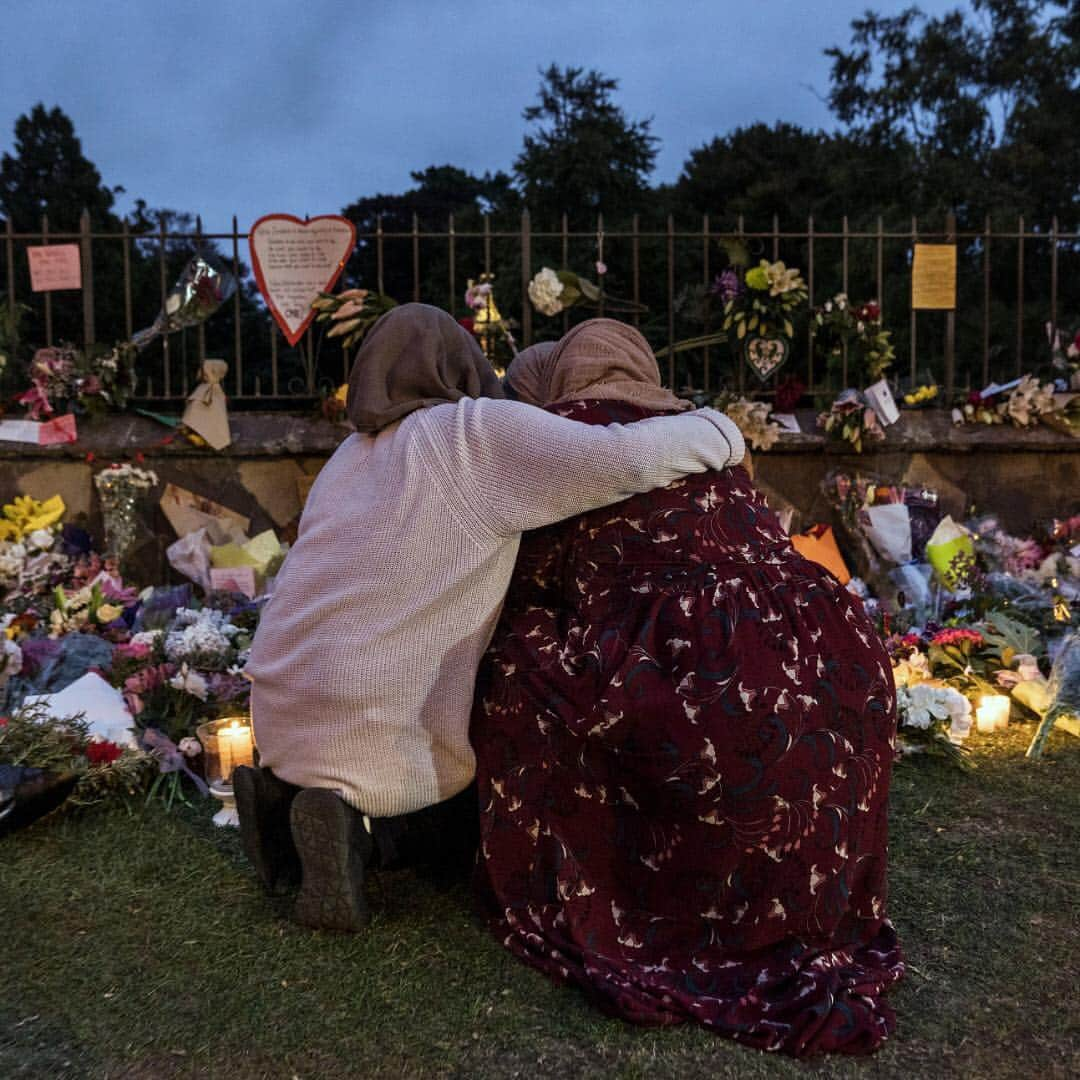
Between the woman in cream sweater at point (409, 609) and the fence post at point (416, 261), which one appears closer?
the woman in cream sweater at point (409, 609)

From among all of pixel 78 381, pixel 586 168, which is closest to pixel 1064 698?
pixel 78 381

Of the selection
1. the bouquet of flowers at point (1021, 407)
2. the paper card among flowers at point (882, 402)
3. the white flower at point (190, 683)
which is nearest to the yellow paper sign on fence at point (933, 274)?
the bouquet of flowers at point (1021, 407)

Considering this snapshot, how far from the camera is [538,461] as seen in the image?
6.88 ft

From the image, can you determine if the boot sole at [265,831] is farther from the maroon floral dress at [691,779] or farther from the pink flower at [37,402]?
the pink flower at [37,402]

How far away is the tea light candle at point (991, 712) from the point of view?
11.9ft

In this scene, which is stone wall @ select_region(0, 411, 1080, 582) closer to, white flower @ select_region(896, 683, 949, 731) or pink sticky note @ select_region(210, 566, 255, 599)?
pink sticky note @ select_region(210, 566, 255, 599)

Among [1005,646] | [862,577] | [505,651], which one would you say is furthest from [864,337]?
[505,651]

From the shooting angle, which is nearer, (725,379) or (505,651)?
(505,651)

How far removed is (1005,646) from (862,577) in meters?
1.35

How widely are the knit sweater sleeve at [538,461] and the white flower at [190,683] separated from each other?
146cm

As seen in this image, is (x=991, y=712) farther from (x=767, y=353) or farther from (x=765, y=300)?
(x=765, y=300)

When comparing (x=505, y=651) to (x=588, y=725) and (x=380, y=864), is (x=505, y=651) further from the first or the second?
(x=380, y=864)

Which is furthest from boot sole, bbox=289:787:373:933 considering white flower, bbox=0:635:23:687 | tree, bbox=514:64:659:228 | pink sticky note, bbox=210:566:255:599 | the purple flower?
tree, bbox=514:64:659:228

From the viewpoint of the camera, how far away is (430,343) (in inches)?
93.4
